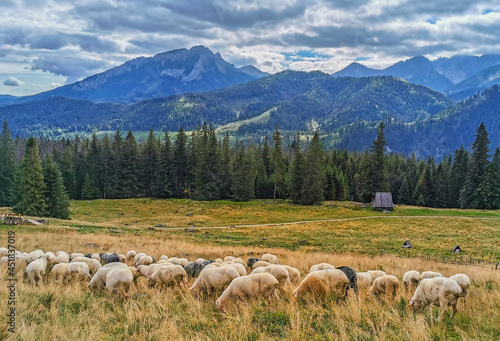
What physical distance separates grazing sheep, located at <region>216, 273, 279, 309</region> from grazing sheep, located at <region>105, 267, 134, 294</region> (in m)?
3.72

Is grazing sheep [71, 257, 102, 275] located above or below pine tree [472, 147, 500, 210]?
below

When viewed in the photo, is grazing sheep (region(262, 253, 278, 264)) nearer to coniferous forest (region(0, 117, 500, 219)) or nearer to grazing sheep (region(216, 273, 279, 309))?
grazing sheep (region(216, 273, 279, 309))

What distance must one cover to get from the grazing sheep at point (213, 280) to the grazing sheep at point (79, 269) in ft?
17.4

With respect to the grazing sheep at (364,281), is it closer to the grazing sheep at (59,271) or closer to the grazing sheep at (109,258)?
the grazing sheep at (59,271)

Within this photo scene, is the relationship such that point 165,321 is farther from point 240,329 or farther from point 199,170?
point 199,170

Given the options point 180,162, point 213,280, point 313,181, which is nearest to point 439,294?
point 213,280

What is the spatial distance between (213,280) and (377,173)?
7283 cm

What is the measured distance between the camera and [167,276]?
11633 millimetres

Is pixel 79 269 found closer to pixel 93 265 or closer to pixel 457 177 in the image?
pixel 93 265

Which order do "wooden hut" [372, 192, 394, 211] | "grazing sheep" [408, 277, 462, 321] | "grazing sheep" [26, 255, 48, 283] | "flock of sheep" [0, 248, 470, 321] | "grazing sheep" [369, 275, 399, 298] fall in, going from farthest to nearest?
"wooden hut" [372, 192, 394, 211] < "grazing sheep" [26, 255, 48, 283] < "grazing sheep" [369, 275, 399, 298] < "flock of sheep" [0, 248, 470, 321] < "grazing sheep" [408, 277, 462, 321]

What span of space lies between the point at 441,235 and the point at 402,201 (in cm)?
6684

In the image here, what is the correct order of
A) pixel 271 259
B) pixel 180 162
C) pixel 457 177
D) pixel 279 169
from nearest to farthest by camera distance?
pixel 271 259 < pixel 457 177 < pixel 180 162 < pixel 279 169

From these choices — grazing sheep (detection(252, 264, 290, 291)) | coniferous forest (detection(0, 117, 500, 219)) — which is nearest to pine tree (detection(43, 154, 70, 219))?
coniferous forest (detection(0, 117, 500, 219))

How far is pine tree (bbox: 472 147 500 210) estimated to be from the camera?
6775cm
